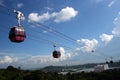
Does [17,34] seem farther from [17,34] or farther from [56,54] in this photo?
[56,54]

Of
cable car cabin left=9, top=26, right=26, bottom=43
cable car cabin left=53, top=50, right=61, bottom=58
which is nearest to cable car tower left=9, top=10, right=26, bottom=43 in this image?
cable car cabin left=9, top=26, right=26, bottom=43

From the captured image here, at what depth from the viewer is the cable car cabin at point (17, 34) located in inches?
524

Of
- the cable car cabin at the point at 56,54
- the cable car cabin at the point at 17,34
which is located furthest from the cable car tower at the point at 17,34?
the cable car cabin at the point at 56,54

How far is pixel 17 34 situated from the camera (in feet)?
43.9

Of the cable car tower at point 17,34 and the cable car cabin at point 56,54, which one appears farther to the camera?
the cable car cabin at point 56,54

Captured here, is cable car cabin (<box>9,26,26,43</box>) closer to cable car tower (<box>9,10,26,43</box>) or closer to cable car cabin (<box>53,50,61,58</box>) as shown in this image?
cable car tower (<box>9,10,26,43</box>)

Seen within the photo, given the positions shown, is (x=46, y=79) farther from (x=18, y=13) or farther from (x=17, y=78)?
(x=18, y=13)

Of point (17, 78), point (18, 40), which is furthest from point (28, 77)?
point (18, 40)

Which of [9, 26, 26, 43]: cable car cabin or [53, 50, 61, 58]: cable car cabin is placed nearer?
[9, 26, 26, 43]: cable car cabin

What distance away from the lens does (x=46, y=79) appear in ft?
268

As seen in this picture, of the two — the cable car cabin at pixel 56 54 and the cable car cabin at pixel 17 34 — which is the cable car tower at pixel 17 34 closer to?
the cable car cabin at pixel 17 34

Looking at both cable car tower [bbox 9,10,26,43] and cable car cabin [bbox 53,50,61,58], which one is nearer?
cable car tower [bbox 9,10,26,43]

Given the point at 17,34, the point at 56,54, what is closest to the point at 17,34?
the point at 17,34

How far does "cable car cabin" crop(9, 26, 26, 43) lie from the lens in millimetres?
13307
